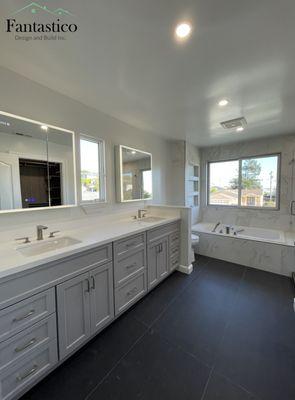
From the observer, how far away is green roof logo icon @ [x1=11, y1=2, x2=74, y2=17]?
1.00 metres

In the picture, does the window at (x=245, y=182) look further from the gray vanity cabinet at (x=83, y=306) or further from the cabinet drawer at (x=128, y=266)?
the gray vanity cabinet at (x=83, y=306)

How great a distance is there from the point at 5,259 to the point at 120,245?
2.92 feet

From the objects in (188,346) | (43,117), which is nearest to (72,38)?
(43,117)

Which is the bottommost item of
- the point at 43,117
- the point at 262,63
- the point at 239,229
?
the point at 239,229

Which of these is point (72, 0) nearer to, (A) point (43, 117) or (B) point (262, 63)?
(A) point (43, 117)

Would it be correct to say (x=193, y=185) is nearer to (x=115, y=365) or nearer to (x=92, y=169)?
(x=92, y=169)

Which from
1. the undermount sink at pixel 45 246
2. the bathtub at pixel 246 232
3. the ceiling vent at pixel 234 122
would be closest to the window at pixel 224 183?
the bathtub at pixel 246 232

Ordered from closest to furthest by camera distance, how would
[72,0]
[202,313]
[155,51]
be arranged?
[72,0] < [155,51] < [202,313]

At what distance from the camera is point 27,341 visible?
1.08 m

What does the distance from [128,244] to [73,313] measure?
73 cm

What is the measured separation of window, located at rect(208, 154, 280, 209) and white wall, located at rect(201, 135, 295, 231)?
13cm

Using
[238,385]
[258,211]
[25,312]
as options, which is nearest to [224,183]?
[258,211]

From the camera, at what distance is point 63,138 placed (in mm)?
1865

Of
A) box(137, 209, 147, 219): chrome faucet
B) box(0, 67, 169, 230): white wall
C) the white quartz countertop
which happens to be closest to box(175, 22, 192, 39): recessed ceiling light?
box(0, 67, 169, 230): white wall
